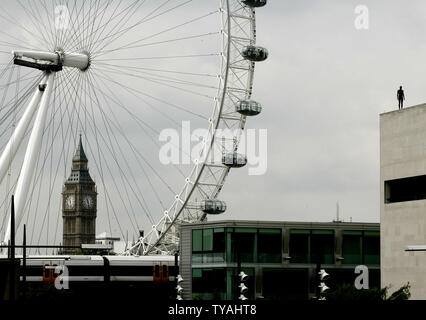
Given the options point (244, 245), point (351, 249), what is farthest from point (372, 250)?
point (244, 245)

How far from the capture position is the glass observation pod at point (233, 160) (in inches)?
3733

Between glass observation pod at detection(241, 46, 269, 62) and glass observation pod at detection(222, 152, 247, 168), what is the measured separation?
9209mm

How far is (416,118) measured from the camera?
205 feet

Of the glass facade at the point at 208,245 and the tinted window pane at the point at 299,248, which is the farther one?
the tinted window pane at the point at 299,248

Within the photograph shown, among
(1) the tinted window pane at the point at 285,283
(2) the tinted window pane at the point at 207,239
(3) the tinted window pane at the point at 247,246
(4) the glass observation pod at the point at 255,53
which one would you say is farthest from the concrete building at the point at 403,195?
(4) the glass observation pod at the point at 255,53

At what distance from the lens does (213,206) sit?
97.8m

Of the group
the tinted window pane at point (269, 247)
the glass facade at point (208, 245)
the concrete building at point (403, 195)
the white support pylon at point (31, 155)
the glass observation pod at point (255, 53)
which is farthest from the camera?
the glass observation pod at point (255, 53)

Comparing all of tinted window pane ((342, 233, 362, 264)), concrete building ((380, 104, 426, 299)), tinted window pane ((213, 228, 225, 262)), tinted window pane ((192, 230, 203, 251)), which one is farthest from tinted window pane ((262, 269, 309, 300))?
concrete building ((380, 104, 426, 299))

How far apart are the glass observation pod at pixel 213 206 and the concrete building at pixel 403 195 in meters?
33.0

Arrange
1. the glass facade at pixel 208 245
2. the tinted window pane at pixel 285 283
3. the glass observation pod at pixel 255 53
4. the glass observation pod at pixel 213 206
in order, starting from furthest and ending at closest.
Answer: the glass observation pod at pixel 213 206 → the glass observation pod at pixel 255 53 → the glass facade at pixel 208 245 → the tinted window pane at pixel 285 283

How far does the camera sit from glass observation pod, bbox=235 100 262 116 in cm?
9088

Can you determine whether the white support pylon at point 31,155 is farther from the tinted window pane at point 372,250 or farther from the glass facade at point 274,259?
the tinted window pane at point 372,250

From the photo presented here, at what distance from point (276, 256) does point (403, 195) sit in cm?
1722
